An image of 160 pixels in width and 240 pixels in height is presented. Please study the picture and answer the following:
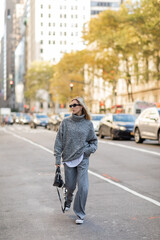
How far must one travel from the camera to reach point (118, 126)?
88.1ft

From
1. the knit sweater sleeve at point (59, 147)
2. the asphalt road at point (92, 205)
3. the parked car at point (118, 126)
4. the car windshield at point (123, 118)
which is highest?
the knit sweater sleeve at point (59, 147)

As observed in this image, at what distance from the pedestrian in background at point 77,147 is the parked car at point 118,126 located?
20.2m

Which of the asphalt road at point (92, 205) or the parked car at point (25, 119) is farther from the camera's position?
the parked car at point (25, 119)

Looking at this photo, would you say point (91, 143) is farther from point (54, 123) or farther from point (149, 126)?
point (54, 123)

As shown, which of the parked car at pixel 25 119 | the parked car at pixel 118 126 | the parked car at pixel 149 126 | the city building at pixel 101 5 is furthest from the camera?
the city building at pixel 101 5

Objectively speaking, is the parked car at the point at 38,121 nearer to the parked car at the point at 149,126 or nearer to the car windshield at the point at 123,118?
the car windshield at the point at 123,118

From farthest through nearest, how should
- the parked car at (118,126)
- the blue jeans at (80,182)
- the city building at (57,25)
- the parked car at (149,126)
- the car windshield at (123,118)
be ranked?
the city building at (57,25) < the car windshield at (123,118) < the parked car at (118,126) < the parked car at (149,126) < the blue jeans at (80,182)

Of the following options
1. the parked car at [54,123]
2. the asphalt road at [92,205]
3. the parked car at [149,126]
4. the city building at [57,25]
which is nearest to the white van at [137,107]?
the parked car at [54,123]

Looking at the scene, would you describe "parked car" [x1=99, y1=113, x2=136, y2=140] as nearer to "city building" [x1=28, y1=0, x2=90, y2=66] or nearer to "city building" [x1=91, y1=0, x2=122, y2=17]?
"city building" [x1=91, y1=0, x2=122, y2=17]

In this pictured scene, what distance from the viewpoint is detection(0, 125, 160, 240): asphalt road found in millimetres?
5996

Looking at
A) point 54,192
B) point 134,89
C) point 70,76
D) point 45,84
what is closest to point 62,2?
point 45,84

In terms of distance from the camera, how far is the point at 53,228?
6.24m

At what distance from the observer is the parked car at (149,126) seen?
71.5ft

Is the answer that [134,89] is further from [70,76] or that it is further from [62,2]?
[62,2]
